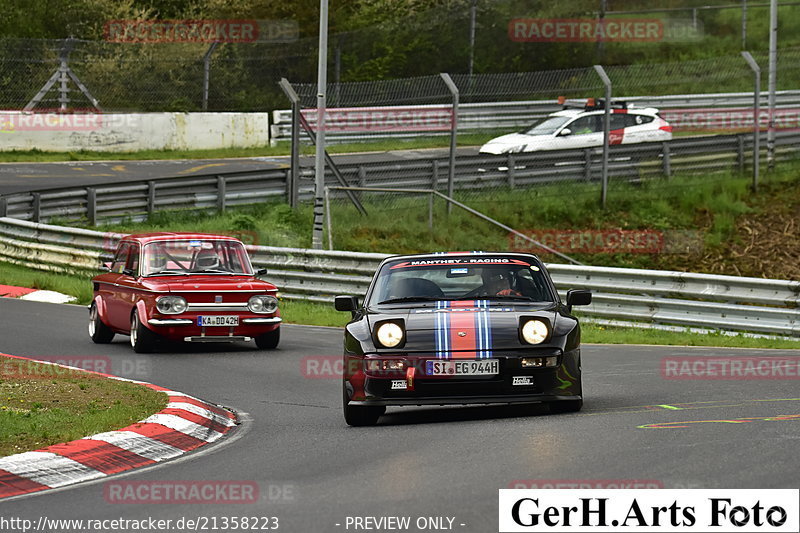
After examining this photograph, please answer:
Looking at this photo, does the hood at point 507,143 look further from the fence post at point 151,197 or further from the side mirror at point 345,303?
the side mirror at point 345,303

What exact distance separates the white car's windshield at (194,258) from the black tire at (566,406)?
744 centimetres

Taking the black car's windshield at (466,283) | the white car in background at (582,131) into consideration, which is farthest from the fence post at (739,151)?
the black car's windshield at (466,283)

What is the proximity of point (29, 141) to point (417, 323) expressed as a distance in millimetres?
29782

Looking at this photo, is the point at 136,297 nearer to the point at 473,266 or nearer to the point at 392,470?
the point at 473,266

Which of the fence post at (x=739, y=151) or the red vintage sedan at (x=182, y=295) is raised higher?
the fence post at (x=739, y=151)

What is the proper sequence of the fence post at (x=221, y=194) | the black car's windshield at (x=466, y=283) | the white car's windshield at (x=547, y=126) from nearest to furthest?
the black car's windshield at (x=466, y=283) → the fence post at (x=221, y=194) → the white car's windshield at (x=547, y=126)

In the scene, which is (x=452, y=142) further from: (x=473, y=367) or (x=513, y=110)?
(x=473, y=367)

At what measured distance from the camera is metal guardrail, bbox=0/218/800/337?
17609 millimetres

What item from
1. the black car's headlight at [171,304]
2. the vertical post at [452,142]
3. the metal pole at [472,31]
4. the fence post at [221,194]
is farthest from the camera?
the metal pole at [472,31]

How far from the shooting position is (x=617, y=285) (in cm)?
1925

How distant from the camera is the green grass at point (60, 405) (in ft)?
31.0

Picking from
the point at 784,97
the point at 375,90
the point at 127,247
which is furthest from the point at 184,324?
the point at 784,97

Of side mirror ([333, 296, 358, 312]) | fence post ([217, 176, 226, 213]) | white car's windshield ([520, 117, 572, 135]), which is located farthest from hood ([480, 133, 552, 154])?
side mirror ([333, 296, 358, 312])

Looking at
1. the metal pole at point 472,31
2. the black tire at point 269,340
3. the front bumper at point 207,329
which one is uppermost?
the metal pole at point 472,31
